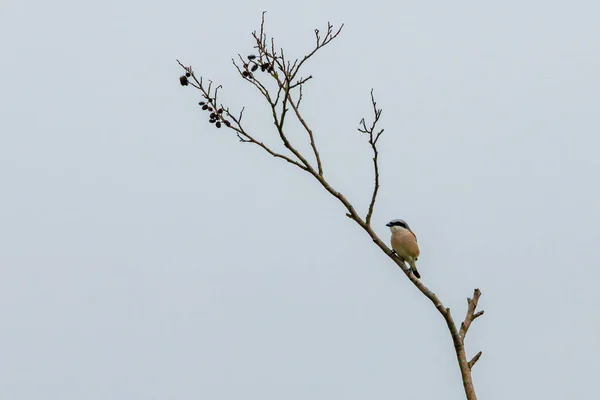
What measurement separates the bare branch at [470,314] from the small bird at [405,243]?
14.1 feet

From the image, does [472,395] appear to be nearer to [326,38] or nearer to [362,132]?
[362,132]

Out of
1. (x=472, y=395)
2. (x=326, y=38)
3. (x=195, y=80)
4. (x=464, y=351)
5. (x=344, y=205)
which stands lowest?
(x=472, y=395)

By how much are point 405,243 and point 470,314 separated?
446cm

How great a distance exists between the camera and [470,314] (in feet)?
24.8

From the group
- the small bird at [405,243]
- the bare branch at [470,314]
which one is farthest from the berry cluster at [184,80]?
the small bird at [405,243]

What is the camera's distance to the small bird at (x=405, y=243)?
1201cm

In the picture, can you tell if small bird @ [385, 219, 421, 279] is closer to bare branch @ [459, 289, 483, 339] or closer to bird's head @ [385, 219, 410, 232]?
bird's head @ [385, 219, 410, 232]

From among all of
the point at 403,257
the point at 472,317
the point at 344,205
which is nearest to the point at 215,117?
the point at 344,205

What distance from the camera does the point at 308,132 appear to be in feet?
24.5

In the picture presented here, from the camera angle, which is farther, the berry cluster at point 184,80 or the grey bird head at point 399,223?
the grey bird head at point 399,223

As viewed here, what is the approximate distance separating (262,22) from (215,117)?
3.29ft

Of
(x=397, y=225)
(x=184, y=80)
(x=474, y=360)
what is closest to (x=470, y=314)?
(x=474, y=360)

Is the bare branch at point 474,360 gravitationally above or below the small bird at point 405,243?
below

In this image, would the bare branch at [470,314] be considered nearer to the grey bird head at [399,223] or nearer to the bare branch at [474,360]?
the bare branch at [474,360]
